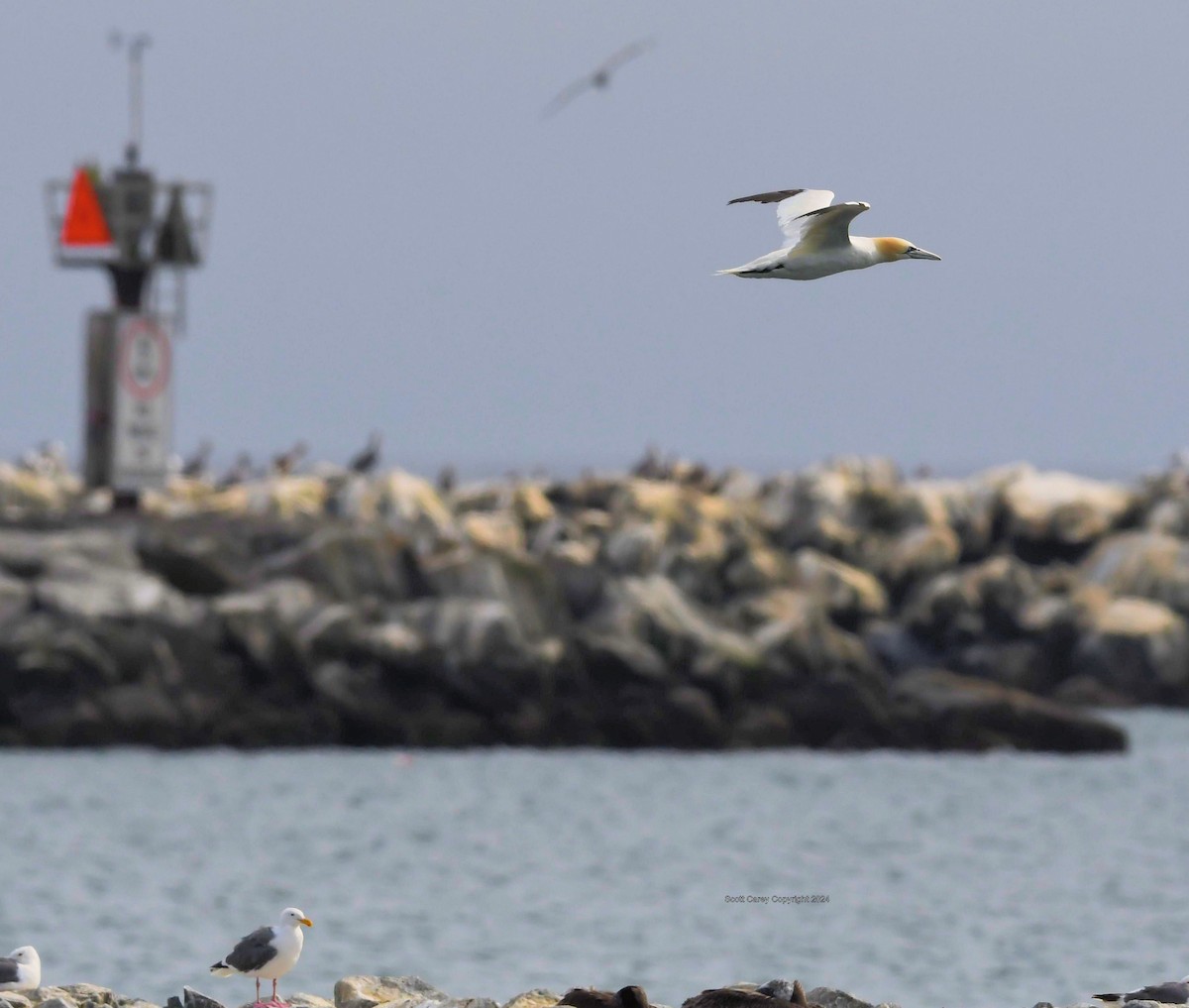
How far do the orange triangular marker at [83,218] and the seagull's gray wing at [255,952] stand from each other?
30.5m

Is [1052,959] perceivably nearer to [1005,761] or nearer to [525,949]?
[525,949]

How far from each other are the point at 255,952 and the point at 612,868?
17689 mm

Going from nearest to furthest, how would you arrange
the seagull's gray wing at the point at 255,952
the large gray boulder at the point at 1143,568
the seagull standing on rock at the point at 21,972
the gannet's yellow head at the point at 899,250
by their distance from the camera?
the gannet's yellow head at the point at 899,250 < the seagull standing on rock at the point at 21,972 < the seagull's gray wing at the point at 255,952 < the large gray boulder at the point at 1143,568

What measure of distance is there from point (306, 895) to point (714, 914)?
4651 mm

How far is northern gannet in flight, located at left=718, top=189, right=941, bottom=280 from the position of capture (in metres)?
10.2

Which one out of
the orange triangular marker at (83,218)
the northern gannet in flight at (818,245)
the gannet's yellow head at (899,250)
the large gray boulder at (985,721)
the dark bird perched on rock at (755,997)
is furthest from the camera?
the orange triangular marker at (83,218)

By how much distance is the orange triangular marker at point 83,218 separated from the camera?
42781 mm

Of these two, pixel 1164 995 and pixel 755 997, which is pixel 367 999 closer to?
pixel 755 997

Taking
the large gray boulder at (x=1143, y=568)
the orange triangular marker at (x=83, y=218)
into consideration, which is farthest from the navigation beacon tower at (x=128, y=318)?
the large gray boulder at (x=1143, y=568)

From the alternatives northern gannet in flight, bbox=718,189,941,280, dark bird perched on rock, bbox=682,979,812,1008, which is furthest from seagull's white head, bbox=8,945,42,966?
northern gannet in flight, bbox=718,189,941,280

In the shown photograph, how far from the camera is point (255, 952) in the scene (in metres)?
13.6

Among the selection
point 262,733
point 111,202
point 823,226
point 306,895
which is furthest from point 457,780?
point 823,226

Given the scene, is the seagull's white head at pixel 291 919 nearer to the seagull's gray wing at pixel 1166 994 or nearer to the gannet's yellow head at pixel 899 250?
the seagull's gray wing at pixel 1166 994

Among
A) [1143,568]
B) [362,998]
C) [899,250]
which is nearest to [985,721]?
[1143,568]
